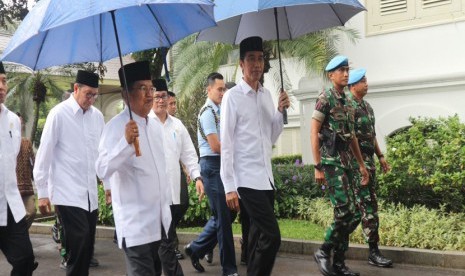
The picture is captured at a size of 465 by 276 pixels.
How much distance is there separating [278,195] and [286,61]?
6.04 meters

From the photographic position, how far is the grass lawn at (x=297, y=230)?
25.8 feet

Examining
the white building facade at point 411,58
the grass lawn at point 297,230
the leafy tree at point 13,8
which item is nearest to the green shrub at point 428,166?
the grass lawn at point 297,230

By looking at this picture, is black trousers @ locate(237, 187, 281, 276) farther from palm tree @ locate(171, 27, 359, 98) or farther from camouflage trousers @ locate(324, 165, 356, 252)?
palm tree @ locate(171, 27, 359, 98)

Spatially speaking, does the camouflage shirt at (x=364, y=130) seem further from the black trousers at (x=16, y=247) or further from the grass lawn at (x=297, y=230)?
the black trousers at (x=16, y=247)

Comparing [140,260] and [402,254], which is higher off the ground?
[140,260]

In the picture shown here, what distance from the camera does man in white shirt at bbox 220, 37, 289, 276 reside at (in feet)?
15.3

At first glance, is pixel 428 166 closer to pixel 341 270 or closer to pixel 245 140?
pixel 341 270

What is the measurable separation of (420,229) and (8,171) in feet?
15.6

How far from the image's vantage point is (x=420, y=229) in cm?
704

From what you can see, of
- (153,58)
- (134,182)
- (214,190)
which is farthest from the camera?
(153,58)

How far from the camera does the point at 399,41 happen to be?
11734 millimetres

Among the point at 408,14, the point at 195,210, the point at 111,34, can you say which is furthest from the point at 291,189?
the point at 111,34

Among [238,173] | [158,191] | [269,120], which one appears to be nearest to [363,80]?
[269,120]

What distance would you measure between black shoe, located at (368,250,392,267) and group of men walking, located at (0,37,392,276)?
0.01 m
